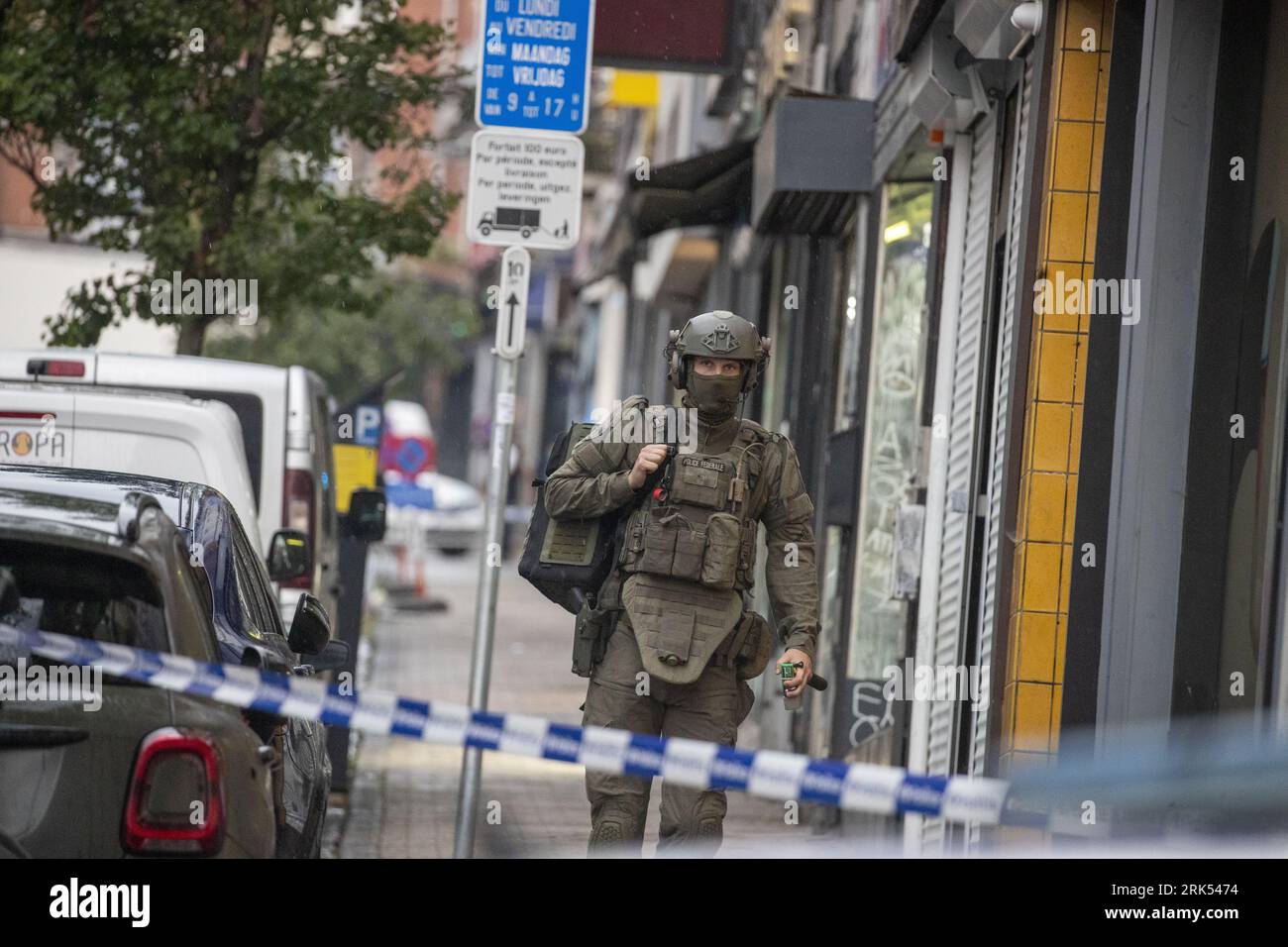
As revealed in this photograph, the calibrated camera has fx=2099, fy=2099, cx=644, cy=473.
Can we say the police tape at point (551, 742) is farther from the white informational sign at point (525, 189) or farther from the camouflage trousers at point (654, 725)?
the white informational sign at point (525, 189)

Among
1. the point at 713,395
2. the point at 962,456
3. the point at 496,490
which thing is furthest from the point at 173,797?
the point at 962,456

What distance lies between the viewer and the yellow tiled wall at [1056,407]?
6586 millimetres

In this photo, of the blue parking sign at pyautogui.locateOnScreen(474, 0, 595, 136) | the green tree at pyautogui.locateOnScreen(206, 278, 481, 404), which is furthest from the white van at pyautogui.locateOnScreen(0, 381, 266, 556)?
the green tree at pyautogui.locateOnScreen(206, 278, 481, 404)

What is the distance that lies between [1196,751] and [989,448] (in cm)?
458

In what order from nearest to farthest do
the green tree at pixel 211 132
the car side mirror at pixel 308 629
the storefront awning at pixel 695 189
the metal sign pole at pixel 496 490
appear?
the car side mirror at pixel 308 629, the metal sign pole at pixel 496 490, the green tree at pixel 211 132, the storefront awning at pixel 695 189

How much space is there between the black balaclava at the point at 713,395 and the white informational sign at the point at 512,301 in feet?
3.63

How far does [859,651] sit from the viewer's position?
429 inches

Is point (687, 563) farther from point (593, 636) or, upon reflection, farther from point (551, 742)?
point (551, 742)

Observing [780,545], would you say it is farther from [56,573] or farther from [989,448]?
[56,573]

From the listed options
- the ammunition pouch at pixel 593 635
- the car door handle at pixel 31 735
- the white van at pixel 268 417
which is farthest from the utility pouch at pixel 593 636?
the white van at pixel 268 417

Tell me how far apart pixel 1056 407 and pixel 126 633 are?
10.4 feet

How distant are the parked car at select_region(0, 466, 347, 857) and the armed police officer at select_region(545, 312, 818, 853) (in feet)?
3.58

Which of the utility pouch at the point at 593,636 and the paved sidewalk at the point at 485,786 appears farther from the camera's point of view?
the paved sidewalk at the point at 485,786

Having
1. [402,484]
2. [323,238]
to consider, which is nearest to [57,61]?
[323,238]
